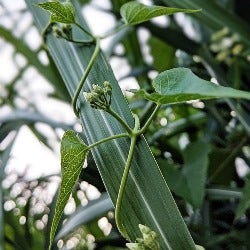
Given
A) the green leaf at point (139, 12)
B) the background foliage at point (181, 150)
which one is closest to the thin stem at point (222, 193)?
the background foliage at point (181, 150)

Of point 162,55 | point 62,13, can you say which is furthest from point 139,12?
point 162,55

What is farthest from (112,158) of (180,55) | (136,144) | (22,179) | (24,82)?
(24,82)

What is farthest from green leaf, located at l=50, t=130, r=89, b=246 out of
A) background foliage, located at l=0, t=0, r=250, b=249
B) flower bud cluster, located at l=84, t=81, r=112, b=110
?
background foliage, located at l=0, t=0, r=250, b=249

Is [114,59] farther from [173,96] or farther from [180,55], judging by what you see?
[173,96]

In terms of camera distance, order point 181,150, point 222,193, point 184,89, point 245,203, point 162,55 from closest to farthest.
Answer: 1. point 184,89
2. point 245,203
3. point 222,193
4. point 181,150
5. point 162,55

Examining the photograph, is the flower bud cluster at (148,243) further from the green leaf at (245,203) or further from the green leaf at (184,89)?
the green leaf at (245,203)

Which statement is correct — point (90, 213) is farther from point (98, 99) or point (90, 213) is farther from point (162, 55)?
point (162, 55)

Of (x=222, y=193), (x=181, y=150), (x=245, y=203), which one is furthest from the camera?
(x=181, y=150)

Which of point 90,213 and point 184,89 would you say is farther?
point 90,213
